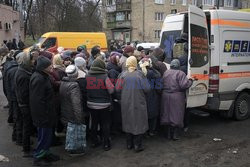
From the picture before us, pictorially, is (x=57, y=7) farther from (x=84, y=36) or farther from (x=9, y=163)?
(x=9, y=163)

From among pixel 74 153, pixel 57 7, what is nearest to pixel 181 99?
pixel 74 153

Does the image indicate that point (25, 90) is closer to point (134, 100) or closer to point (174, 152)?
point (134, 100)

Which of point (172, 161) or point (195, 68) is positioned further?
point (195, 68)

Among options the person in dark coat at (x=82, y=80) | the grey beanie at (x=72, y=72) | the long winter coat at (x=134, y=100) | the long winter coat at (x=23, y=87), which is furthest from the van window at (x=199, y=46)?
the long winter coat at (x=23, y=87)

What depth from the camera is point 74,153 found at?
5949 millimetres

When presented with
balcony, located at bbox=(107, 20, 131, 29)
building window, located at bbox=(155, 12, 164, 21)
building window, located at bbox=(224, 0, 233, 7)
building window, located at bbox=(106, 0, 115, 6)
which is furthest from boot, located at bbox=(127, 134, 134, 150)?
building window, located at bbox=(224, 0, 233, 7)

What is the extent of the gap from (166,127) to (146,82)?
1.47 metres

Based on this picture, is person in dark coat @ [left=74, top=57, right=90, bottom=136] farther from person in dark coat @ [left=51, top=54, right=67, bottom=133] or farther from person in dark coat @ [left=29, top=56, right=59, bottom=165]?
person in dark coat @ [left=29, top=56, right=59, bottom=165]

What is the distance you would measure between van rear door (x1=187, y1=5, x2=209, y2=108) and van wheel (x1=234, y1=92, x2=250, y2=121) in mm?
1142

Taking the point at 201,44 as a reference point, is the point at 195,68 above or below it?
below

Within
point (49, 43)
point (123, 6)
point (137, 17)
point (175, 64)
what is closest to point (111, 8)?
point (123, 6)

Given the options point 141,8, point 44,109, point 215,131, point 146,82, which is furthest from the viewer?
point 141,8

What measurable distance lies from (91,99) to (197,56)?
237 centimetres

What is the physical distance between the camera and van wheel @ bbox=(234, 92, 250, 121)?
7.70 meters
